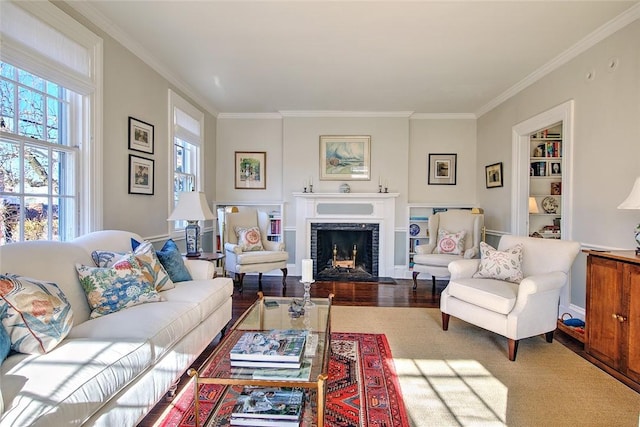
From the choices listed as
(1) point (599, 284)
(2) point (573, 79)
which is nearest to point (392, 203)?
(2) point (573, 79)

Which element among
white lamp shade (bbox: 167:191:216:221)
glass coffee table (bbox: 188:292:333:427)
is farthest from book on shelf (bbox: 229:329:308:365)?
white lamp shade (bbox: 167:191:216:221)

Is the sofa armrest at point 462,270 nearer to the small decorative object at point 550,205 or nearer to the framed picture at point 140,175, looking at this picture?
the small decorative object at point 550,205

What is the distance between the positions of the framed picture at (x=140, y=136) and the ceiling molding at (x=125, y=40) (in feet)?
2.13

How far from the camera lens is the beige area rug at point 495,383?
179 cm

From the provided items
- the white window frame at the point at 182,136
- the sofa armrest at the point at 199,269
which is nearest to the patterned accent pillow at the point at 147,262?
the sofa armrest at the point at 199,269

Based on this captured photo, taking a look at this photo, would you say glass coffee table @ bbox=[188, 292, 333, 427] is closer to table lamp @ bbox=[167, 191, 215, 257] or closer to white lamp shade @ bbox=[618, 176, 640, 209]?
table lamp @ bbox=[167, 191, 215, 257]

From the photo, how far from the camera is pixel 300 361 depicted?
1596mm

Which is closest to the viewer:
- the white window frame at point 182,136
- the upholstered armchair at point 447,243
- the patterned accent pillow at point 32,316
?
the patterned accent pillow at point 32,316

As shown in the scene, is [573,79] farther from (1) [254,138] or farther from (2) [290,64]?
(1) [254,138]

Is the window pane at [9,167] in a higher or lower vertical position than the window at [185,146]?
lower

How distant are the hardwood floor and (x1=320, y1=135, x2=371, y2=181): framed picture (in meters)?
1.73

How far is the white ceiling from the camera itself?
8.32 feet

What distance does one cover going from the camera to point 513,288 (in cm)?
271

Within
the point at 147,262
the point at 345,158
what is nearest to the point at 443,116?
the point at 345,158
